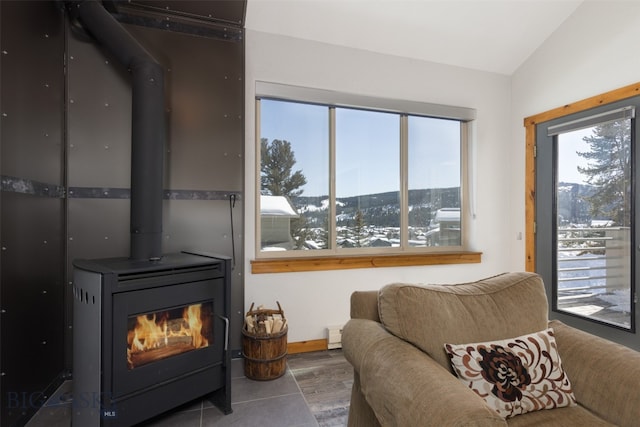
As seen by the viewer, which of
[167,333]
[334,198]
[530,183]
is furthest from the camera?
[530,183]

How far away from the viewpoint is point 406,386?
111cm

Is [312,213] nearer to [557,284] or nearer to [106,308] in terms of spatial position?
[106,308]

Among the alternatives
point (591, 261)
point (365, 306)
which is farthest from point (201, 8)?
point (591, 261)

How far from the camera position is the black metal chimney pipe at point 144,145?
2018 millimetres

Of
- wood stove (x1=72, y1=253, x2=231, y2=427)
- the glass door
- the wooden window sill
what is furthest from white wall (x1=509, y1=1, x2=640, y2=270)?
wood stove (x1=72, y1=253, x2=231, y2=427)

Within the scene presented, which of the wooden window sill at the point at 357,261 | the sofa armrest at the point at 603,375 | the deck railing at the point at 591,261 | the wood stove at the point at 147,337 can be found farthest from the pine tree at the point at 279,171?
the deck railing at the point at 591,261

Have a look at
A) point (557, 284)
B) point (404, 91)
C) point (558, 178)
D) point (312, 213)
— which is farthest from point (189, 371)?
point (558, 178)

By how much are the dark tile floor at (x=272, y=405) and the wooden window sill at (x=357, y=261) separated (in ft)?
2.58

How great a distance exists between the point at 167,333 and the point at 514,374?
1672mm

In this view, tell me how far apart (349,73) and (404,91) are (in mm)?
587

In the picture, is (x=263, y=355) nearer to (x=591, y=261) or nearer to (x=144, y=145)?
(x=144, y=145)

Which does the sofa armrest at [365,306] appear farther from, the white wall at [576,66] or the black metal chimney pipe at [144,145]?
the white wall at [576,66]

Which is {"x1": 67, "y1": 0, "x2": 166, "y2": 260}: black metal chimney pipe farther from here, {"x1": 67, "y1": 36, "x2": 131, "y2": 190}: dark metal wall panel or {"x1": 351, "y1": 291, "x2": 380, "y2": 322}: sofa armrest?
{"x1": 351, "y1": 291, "x2": 380, "y2": 322}: sofa armrest

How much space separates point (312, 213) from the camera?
3.16 metres
